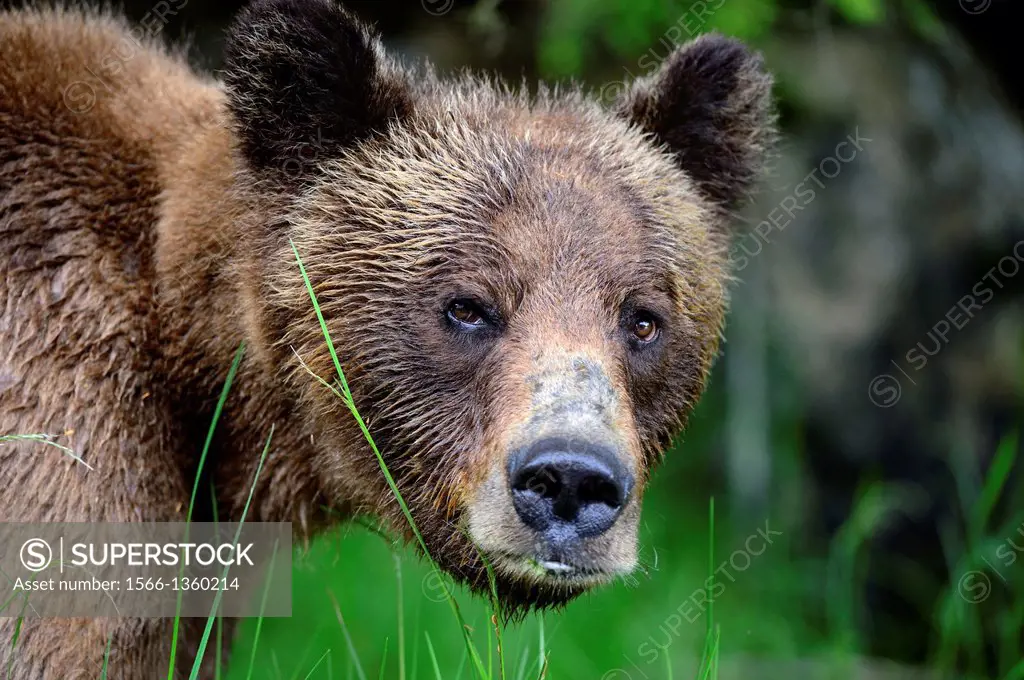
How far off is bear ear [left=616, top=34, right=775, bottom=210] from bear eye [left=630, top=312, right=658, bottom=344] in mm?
994

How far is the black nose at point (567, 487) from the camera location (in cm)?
339

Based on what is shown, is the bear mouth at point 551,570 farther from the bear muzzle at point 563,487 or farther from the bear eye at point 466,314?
the bear eye at point 466,314

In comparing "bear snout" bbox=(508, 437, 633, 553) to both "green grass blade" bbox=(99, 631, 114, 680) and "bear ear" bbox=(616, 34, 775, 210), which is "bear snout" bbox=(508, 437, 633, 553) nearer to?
"green grass blade" bbox=(99, 631, 114, 680)

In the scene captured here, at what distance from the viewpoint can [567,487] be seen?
3.41 metres

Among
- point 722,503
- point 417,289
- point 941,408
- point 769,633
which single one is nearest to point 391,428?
point 417,289

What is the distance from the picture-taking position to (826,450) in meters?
9.35

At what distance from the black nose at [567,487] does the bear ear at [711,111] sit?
6.59 ft

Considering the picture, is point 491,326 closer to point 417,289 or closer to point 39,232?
point 417,289

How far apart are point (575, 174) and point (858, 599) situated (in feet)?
19.0

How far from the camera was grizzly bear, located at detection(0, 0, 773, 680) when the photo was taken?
152 inches

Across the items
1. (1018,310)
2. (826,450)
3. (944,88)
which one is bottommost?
(826,450)

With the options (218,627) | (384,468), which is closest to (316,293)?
(384,468)

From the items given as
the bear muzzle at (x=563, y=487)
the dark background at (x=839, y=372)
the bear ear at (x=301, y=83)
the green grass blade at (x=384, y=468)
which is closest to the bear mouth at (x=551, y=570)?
the bear muzzle at (x=563, y=487)

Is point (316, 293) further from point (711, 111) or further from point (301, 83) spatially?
point (711, 111)
